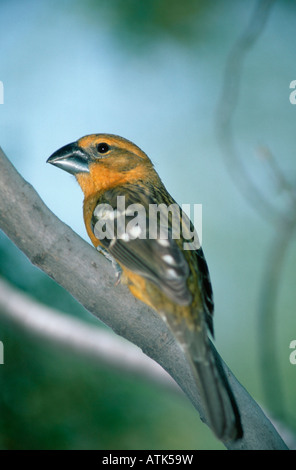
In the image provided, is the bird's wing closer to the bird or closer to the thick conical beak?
the bird

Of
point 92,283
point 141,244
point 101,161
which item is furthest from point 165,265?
point 101,161

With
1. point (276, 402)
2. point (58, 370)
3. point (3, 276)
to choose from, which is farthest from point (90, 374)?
point (276, 402)

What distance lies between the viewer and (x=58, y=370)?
402 centimetres

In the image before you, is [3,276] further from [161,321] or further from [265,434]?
[265,434]

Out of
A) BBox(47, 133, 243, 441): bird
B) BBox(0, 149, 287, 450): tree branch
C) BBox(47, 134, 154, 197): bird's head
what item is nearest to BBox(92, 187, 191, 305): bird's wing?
BBox(47, 133, 243, 441): bird

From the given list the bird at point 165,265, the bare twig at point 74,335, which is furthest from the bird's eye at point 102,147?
the bare twig at point 74,335

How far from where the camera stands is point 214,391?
264cm

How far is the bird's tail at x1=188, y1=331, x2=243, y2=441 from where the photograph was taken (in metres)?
2.58

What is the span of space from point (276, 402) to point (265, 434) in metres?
0.98

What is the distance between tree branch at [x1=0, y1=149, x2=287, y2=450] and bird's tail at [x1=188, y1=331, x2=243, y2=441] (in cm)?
12

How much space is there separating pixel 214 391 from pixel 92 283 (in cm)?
75

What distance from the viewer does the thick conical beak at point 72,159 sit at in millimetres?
3796

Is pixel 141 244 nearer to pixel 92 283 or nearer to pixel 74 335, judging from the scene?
pixel 92 283

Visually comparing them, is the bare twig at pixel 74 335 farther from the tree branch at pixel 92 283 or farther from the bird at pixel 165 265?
the tree branch at pixel 92 283
